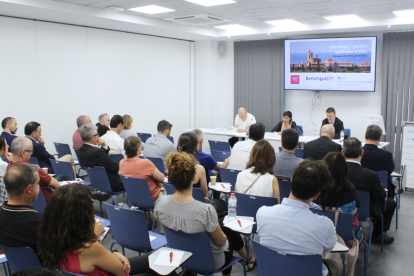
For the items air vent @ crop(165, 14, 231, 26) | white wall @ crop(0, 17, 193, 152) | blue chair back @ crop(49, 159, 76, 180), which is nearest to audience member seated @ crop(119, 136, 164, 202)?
blue chair back @ crop(49, 159, 76, 180)

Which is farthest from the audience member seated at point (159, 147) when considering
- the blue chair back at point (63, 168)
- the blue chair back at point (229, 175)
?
the blue chair back at point (229, 175)

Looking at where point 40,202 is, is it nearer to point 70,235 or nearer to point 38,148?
point 38,148

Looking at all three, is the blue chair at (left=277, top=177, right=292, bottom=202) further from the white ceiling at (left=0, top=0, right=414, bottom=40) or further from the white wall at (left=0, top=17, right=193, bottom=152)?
the white wall at (left=0, top=17, right=193, bottom=152)

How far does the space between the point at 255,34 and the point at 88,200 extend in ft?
26.8

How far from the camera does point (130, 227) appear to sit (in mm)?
2938

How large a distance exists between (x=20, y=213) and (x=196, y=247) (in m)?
1.18

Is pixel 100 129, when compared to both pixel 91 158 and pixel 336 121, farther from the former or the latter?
pixel 336 121

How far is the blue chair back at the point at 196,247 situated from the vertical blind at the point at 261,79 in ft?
25.8

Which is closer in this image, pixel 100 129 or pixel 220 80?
pixel 100 129

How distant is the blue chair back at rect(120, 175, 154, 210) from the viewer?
4.01m

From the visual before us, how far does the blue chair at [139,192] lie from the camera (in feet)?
13.1

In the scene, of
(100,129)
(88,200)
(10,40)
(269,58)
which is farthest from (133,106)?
(88,200)

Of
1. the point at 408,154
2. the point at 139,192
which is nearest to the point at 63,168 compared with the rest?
the point at 139,192

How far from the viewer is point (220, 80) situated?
431 inches
